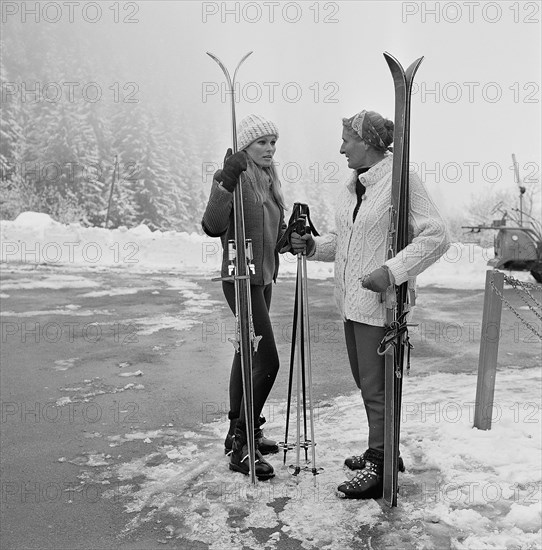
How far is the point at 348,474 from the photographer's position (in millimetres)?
4281

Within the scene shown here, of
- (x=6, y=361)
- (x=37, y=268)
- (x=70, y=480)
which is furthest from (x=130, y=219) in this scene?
(x=70, y=480)

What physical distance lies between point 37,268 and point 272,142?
1497 centimetres

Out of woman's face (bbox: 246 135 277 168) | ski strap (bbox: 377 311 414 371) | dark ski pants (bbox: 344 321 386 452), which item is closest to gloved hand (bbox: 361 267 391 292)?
ski strap (bbox: 377 311 414 371)

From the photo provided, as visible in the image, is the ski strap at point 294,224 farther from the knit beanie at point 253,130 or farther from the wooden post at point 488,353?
the wooden post at point 488,353

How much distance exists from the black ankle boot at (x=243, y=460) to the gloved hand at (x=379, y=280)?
134 centimetres

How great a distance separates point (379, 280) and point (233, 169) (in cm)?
102

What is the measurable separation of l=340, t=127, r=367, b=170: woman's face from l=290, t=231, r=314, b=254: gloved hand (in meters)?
0.49

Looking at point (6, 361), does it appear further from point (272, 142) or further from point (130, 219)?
point (130, 219)

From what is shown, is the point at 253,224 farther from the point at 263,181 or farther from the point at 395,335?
the point at 395,335

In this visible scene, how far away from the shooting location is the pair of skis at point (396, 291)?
356cm

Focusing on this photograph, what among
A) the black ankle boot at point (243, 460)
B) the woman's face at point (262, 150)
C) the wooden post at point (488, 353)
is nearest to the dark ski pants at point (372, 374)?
the black ankle boot at point (243, 460)

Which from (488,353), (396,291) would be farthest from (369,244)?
(488,353)

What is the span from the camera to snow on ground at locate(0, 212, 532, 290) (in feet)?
59.4

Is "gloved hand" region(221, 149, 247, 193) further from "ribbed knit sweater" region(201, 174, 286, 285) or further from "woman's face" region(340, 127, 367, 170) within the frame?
"woman's face" region(340, 127, 367, 170)
